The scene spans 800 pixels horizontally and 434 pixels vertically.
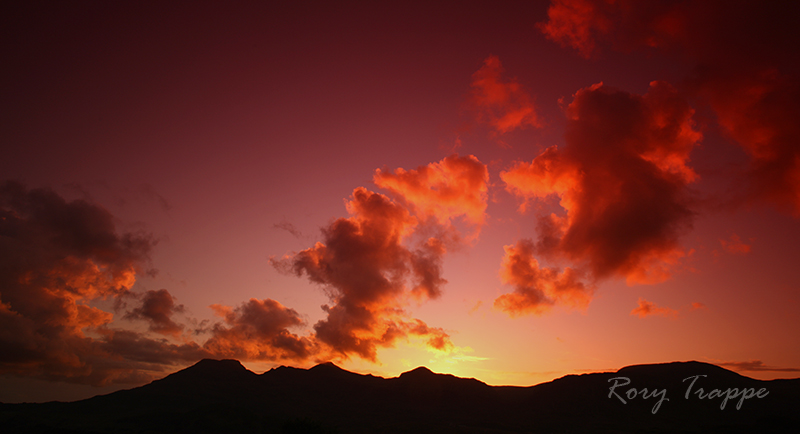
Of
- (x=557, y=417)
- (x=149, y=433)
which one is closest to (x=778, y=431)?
(x=557, y=417)

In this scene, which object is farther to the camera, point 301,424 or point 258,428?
point 258,428

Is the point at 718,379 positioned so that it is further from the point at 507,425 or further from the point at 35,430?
the point at 35,430

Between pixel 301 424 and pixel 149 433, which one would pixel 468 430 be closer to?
pixel 301 424

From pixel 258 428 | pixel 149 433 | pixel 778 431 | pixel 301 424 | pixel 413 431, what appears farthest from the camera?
pixel 258 428

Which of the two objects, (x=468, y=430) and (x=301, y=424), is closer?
(x=301, y=424)

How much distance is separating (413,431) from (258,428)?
88.6m

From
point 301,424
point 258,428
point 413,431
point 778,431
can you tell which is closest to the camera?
point 301,424

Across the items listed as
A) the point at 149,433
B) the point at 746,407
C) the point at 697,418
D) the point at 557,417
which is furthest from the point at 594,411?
the point at 149,433

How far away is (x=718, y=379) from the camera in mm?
196750

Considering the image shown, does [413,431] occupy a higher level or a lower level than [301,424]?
lower

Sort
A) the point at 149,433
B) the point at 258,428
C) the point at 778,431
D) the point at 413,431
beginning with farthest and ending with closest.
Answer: the point at 258,428 → the point at 149,433 → the point at 413,431 → the point at 778,431

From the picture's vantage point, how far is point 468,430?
16488 centimetres

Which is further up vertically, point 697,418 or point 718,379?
point 718,379

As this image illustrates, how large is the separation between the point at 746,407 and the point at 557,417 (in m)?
84.2
